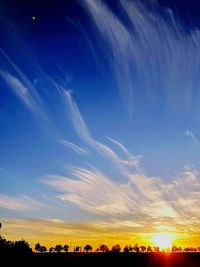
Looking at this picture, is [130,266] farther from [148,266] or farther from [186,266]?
[186,266]

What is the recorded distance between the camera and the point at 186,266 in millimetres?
99375

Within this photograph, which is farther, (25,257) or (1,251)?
(25,257)

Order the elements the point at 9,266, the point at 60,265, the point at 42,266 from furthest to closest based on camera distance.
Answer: the point at 60,265 < the point at 42,266 < the point at 9,266

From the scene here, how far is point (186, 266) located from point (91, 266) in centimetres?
2921

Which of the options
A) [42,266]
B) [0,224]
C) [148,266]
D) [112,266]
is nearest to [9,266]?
[42,266]

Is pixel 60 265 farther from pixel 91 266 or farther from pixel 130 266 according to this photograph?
pixel 130 266

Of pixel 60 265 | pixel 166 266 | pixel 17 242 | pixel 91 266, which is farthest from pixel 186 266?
pixel 17 242

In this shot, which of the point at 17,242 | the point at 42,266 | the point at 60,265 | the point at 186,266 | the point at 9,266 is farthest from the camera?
the point at 17,242

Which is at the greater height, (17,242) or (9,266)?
(17,242)

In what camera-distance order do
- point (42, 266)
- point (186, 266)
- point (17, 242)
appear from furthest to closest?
1. point (17, 242)
2. point (186, 266)
3. point (42, 266)

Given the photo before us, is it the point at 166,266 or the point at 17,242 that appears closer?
the point at 166,266

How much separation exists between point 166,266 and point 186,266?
593 centimetres

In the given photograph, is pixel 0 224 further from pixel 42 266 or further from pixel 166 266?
pixel 166 266

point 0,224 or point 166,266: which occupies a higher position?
point 0,224
